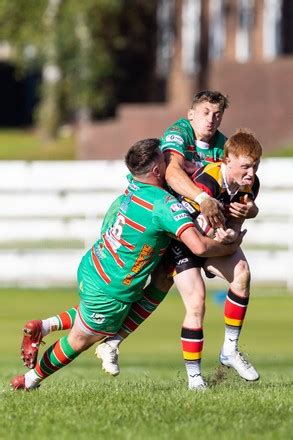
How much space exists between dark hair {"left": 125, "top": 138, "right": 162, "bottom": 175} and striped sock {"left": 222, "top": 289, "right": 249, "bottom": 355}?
1.00 meters

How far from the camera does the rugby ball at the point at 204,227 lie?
9727 mm

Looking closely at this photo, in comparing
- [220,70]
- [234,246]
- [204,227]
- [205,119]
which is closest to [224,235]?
[204,227]

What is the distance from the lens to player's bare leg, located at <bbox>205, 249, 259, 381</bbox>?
1003 cm

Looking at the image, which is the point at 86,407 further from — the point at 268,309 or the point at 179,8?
the point at 179,8

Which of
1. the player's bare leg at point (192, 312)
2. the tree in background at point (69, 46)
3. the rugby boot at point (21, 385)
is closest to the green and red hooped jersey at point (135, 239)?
the player's bare leg at point (192, 312)

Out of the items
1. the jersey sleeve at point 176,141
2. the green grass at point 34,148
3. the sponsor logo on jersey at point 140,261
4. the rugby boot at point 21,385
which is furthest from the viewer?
the green grass at point 34,148

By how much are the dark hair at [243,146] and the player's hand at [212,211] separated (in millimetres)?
334

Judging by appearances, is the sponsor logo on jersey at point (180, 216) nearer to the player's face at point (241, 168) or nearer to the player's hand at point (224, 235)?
the player's hand at point (224, 235)

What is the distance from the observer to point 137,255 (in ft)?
32.1

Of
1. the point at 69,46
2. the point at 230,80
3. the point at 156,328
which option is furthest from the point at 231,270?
the point at 69,46

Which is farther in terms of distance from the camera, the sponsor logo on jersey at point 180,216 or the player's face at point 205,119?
the player's face at point 205,119

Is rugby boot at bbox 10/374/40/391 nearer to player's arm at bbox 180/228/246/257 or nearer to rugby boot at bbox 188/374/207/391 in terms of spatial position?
rugby boot at bbox 188/374/207/391

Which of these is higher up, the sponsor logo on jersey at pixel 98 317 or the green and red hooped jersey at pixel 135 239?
the green and red hooped jersey at pixel 135 239

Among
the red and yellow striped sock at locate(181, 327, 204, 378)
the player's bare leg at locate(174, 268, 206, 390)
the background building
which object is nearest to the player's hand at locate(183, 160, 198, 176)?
the player's bare leg at locate(174, 268, 206, 390)
